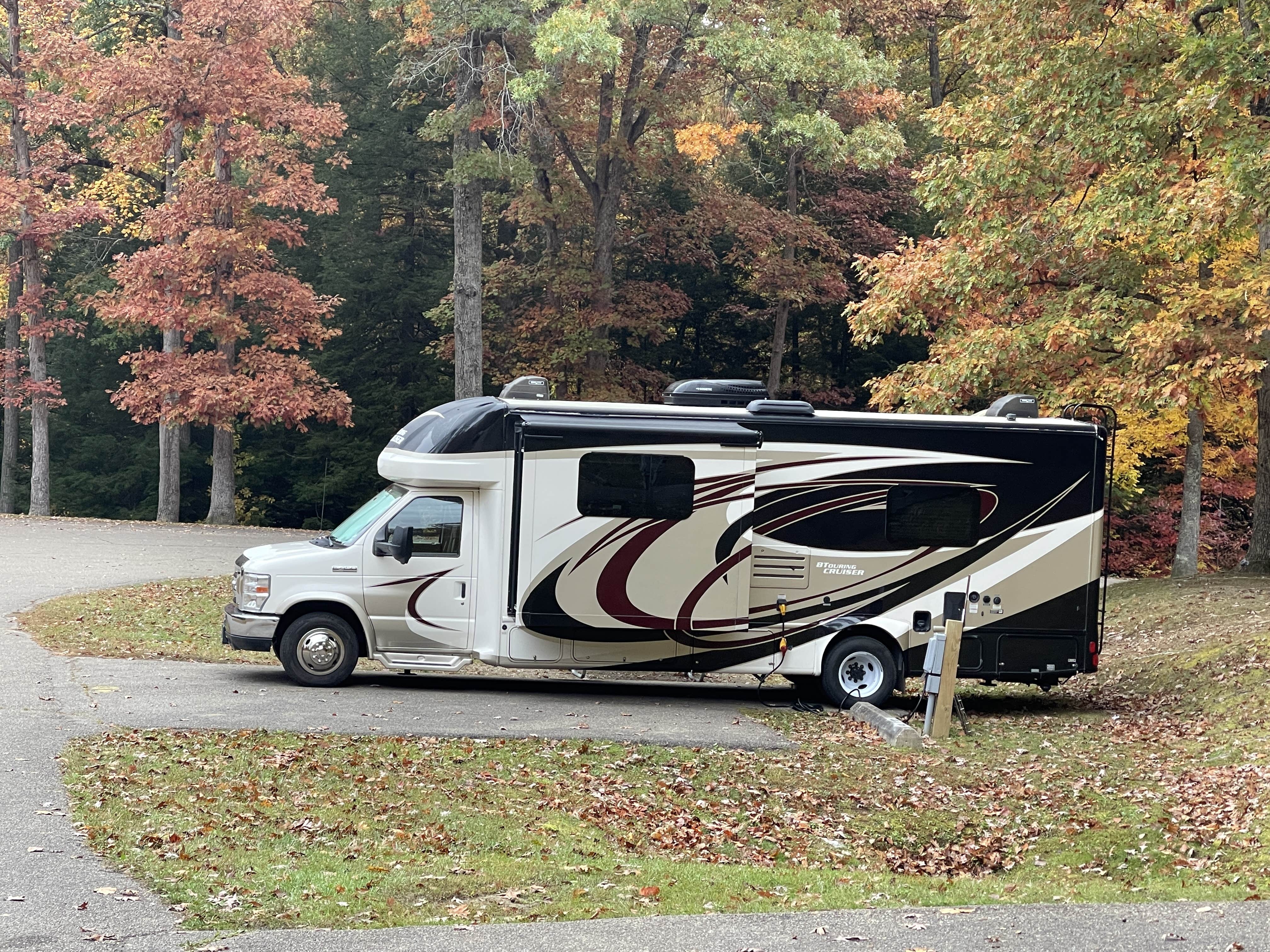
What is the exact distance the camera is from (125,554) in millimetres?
25078

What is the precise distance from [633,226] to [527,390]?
948 inches

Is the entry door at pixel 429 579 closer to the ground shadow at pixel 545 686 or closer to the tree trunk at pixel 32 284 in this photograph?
the ground shadow at pixel 545 686

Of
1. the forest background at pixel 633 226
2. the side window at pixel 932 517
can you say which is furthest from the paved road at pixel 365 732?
the forest background at pixel 633 226

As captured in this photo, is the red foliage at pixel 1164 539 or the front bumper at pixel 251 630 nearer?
the front bumper at pixel 251 630

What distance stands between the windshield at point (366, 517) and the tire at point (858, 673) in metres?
4.67

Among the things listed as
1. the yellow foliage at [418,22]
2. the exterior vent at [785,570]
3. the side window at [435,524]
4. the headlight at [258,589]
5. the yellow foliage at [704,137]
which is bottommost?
the headlight at [258,589]

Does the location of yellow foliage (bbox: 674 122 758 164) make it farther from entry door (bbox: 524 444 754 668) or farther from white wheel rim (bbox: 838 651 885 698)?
white wheel rim (bbox: 838 651 885 698)

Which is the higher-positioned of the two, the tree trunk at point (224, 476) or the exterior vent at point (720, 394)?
the exterior vent at point (720, 394)

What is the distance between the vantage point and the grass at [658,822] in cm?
756

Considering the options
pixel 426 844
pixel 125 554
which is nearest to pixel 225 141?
pixel 125 554

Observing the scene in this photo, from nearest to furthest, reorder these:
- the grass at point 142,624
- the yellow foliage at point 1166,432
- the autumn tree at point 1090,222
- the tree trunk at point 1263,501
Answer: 1. the grass at point 142,624
2. the autumn tree at point 1090,222
3. the tree trunk at point 1263,501
4. the yellow foliage at point 1166,432

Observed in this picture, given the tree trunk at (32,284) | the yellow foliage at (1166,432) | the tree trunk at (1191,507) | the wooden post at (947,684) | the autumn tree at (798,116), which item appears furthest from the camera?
the tree trunk at (32,284)

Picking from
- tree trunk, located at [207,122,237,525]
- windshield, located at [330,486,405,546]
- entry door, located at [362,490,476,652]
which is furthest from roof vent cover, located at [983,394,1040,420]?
tree trunk, located at [207,122,237,525]

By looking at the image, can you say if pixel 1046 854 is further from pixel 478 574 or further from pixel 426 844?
pixel 478 574
